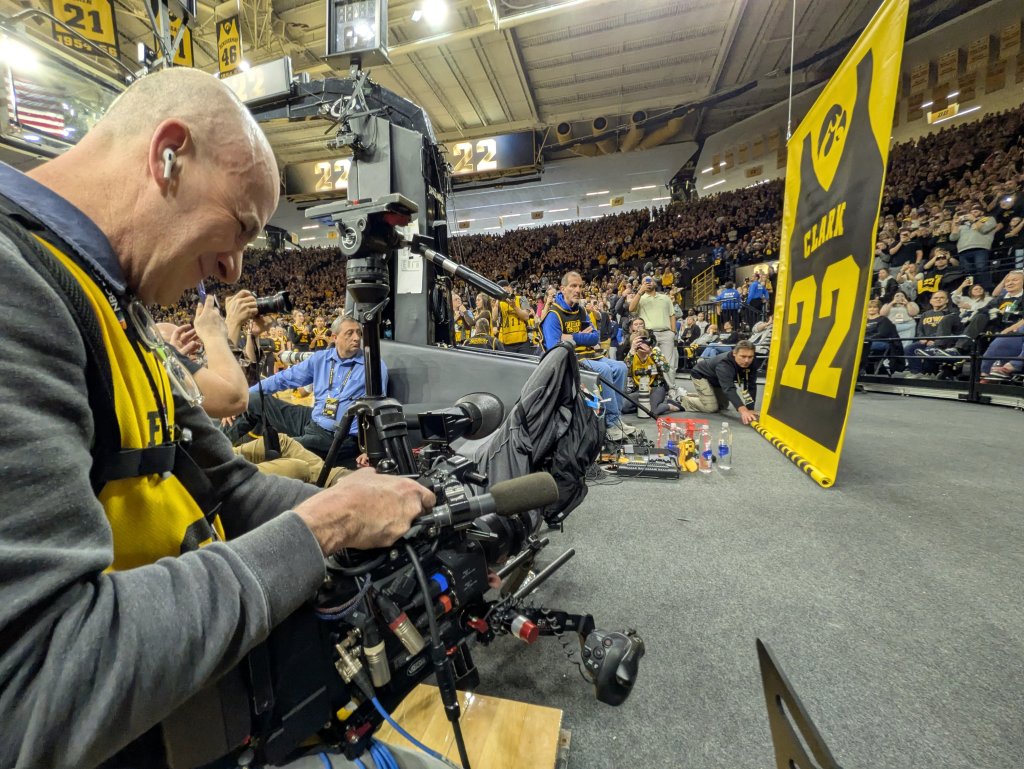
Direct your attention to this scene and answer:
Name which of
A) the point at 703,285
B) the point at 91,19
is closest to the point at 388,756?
the point at 91,19

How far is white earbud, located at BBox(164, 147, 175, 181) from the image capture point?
57cm

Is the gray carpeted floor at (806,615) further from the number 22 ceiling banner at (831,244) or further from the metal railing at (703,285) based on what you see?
the metal railing at (703,285)

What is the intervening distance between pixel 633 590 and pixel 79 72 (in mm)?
5689

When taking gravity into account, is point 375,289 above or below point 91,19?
below

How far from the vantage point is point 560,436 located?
179cm

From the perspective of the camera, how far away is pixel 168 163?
1.89 feet

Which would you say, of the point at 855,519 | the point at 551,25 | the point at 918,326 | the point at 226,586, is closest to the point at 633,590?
the point at 855,519

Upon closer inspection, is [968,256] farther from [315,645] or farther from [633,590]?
[315,645]

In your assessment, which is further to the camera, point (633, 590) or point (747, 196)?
point (747, 196)

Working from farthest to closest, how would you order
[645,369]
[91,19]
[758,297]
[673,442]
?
[758,297]
[645,369]
[91,19]
[673,442]

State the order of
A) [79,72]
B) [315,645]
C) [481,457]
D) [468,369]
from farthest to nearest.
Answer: [79,72] < [468,369] < [481,457] < [315,645]

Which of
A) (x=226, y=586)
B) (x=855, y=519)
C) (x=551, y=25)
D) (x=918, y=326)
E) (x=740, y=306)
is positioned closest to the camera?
(x=226, y=586)

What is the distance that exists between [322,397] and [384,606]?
241 cm

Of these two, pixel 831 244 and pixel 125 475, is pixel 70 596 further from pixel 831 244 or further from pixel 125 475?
pixel 831 244
